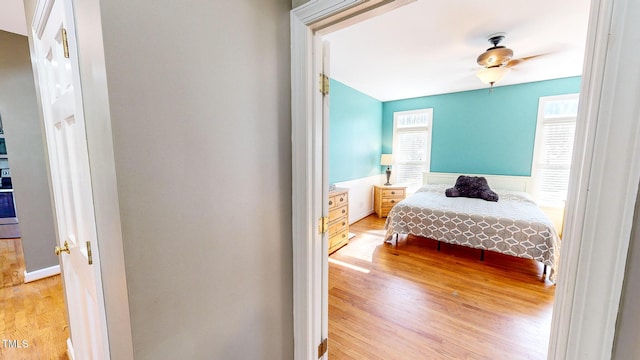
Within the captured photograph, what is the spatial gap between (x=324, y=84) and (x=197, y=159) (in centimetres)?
71

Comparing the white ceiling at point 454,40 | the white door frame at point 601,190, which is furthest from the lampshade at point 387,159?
the white door frame at point 601,190

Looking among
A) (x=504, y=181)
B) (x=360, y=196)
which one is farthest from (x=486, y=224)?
(x=360, y=196)

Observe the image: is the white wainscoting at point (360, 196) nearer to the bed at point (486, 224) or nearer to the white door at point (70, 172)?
the bed at point (486, 224)

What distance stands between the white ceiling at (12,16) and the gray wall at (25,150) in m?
0.17

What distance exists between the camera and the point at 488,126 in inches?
172

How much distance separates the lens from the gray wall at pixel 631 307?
0.53 metres

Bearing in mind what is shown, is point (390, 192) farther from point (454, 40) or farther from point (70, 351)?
point (70, 351)

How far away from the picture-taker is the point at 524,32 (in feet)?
7.61

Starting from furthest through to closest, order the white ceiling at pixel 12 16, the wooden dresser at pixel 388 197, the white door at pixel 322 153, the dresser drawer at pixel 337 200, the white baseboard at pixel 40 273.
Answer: the wooden dresser at pixel 388 197 → the dresser drawer at pixel 337 200 → the white baseboard at pixel 40 273 → the white ceiling at pixel 12 16 → the white door at pixel 322 153

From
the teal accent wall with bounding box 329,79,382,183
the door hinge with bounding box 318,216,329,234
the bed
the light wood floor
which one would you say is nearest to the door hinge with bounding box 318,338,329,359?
the door hinge with bounding box 318,216,329,234

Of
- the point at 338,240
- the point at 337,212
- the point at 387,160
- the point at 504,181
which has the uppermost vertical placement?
the point at 387,160

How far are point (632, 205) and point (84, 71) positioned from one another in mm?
1529

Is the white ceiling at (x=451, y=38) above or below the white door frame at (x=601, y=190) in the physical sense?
above

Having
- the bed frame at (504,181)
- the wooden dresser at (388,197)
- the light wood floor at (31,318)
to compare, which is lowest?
the light wood floor at (31,318)
